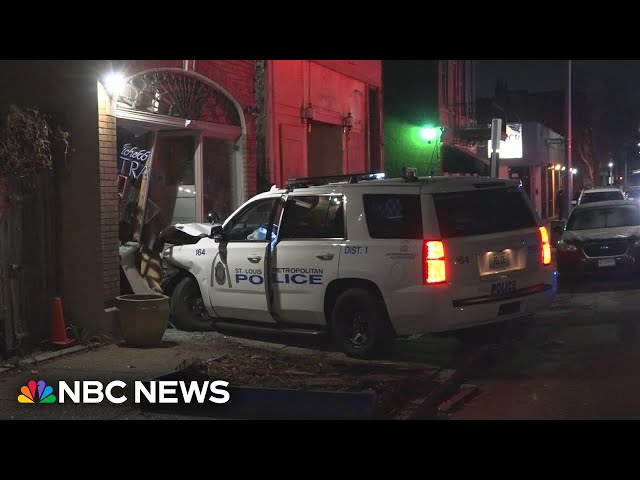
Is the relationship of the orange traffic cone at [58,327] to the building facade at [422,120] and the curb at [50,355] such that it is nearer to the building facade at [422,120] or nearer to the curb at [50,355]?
the curb at [50,355]

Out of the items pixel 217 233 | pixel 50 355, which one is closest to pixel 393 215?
pixel 217 233

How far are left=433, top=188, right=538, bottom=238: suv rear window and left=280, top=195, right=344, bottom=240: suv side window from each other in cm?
125

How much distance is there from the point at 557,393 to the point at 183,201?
7.40 meters

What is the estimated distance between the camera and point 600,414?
6809mm

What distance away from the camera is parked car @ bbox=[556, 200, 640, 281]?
48.9 ft

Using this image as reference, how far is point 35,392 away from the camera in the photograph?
7.63 meters

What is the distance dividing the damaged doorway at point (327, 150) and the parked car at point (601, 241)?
5.07 m

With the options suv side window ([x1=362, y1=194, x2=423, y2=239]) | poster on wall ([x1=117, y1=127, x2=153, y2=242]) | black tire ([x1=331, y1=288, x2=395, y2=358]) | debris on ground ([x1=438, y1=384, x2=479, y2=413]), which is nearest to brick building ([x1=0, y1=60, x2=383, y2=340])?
poster on wall ([x1=117, y1=127, x2=153, y2=242])

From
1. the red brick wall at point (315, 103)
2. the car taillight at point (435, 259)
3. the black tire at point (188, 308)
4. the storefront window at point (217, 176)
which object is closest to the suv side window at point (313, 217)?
the car taillight at point (435, 259)

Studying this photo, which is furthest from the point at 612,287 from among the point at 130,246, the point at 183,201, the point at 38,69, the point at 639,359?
the point at 38,69

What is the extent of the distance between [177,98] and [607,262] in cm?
825

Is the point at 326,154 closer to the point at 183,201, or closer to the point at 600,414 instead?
the point at 183,201

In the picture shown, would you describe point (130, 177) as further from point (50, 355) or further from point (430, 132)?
point (430, 132)

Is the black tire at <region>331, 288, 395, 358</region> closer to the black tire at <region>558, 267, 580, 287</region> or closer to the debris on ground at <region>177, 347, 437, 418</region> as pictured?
the debris on ground at <region>177, 347, 437, 418</region>
